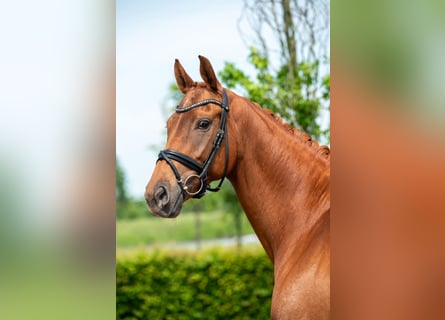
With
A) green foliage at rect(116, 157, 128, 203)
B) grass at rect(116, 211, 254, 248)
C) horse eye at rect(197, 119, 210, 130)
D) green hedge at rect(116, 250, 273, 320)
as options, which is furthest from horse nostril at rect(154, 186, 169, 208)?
grass at rect(116, 211, 254, 248)

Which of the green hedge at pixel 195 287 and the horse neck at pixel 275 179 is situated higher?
the horse neck at pixel 275 179

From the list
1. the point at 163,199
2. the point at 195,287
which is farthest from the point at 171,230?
the point at 163,199

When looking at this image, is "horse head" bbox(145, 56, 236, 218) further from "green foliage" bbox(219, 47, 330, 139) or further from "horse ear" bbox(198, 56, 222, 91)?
"green foliage" bbox(219, 47, 330, 139)

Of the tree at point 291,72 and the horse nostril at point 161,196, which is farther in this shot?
the tree at point 291,72

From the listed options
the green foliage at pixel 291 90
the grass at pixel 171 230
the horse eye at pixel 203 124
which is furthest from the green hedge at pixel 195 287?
the grass at pixel 171 230

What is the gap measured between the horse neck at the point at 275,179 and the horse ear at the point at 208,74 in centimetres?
17

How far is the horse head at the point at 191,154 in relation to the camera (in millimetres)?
2613

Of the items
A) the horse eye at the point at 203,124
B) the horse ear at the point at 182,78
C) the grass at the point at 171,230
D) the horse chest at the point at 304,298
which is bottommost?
the grass at the point at 171,230

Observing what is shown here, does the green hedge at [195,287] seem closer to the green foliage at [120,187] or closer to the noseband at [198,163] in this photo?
the noseband at [198,163]

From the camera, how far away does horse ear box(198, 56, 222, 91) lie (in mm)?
2729
